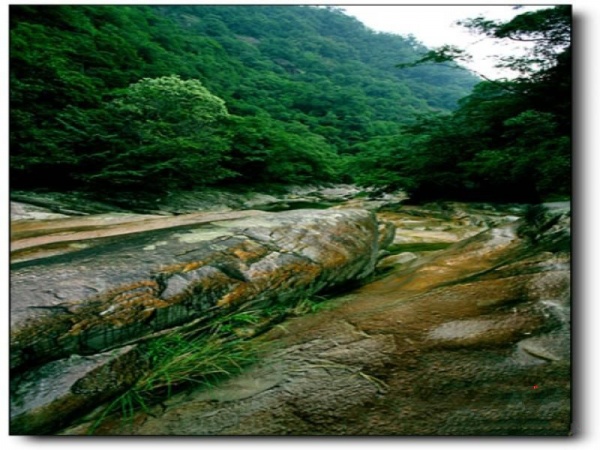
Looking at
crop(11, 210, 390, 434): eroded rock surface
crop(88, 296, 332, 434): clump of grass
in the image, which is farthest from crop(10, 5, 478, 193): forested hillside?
crop(88, 296, 332, 434): clump of grass

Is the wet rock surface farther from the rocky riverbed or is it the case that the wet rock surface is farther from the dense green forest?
the dense green forest

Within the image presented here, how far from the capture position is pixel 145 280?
62.3 inches

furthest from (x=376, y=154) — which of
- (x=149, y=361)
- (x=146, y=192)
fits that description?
(x=149, y=361)

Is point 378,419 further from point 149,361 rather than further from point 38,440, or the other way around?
point 38,440

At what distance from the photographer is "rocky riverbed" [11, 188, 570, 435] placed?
138 cm

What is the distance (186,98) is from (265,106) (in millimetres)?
507

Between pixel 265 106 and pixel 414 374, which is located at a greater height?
pixel 265 106

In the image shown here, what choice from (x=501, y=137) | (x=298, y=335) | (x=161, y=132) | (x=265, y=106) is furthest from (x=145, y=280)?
(x=501, y=137)

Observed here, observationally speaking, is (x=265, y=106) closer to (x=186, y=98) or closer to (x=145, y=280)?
(x=186, y=98)

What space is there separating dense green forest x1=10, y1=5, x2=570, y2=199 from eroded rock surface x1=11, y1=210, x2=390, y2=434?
16.6 inches

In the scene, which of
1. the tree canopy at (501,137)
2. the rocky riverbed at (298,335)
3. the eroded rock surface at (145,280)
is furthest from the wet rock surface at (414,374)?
the tree canopy at (501,137)

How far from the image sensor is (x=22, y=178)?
205cm

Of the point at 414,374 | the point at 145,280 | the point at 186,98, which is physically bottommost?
the point at 414,374
